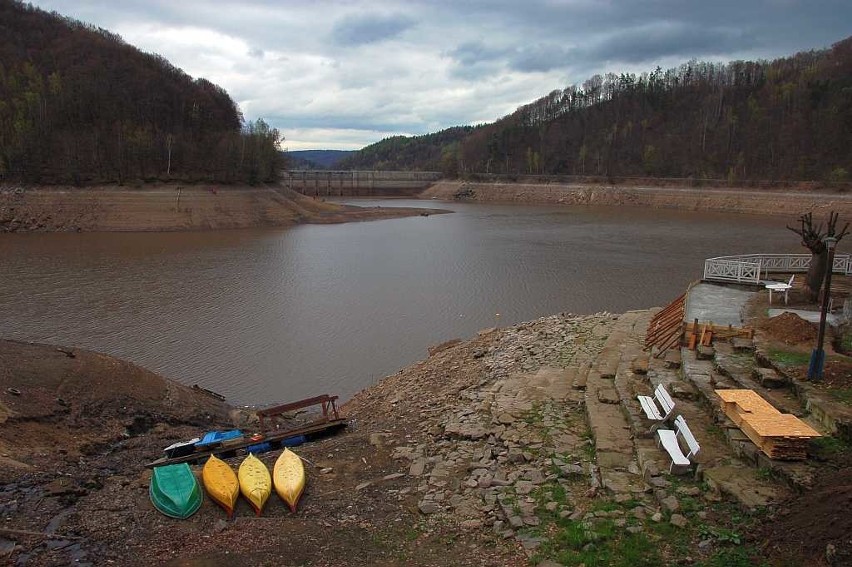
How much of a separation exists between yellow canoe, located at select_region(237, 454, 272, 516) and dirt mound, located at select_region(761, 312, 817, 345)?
979 centimetres

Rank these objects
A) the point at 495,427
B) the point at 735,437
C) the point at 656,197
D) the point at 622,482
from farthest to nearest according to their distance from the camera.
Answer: the point at 656,197 < the point at 495,427 < the point at 735,437 < the point at 622,482

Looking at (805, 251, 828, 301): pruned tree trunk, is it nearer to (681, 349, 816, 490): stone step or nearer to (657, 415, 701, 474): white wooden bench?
(681, 349, 816, 490): stone step

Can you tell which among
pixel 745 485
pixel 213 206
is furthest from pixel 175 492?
pixel 213 206

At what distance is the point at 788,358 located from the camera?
33.0ft

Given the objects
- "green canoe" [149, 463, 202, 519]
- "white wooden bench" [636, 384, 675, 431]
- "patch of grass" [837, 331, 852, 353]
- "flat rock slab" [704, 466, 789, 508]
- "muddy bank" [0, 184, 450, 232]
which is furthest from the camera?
"muddy bank" [0, 184, 450, 232]

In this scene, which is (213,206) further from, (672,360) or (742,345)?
(742,345)

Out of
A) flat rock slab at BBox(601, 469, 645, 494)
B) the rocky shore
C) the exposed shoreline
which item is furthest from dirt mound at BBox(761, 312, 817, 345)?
the exposed shoreline

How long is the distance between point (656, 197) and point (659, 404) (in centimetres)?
8514

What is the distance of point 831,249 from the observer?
388 inches

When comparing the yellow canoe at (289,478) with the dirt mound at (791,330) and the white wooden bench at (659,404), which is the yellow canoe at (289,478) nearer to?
the white wooden bench at (659,404)

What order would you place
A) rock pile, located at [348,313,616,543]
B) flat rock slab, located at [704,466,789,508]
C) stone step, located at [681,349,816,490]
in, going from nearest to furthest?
flat rock slab, located at [704,466,789,508] < stone step, located at [681,349,816,490] < rock pile, located at [348,313,616,543]

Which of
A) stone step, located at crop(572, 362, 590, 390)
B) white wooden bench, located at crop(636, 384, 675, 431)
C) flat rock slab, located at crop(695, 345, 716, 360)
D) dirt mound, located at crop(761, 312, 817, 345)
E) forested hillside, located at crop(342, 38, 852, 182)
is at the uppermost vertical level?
forested hillside, located at crop(342, 38, 852, 182)

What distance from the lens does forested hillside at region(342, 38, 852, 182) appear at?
9019 cm

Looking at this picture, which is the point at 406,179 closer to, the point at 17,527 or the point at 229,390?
the point at 229,390
